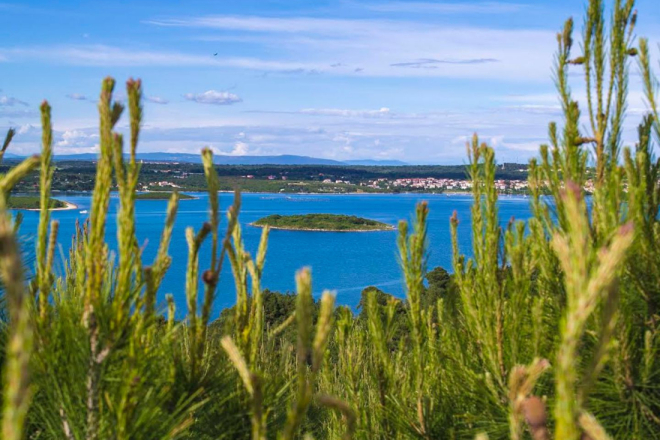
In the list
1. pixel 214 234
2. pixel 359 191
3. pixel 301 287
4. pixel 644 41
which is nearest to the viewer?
pixel 301 287

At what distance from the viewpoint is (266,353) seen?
302 centimetres

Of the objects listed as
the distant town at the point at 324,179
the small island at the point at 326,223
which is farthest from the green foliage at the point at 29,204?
the distant town at the point at 324,179

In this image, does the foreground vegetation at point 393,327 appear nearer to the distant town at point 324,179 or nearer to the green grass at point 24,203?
the green grass at point 24,203

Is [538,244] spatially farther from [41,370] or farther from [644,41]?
[41,370]

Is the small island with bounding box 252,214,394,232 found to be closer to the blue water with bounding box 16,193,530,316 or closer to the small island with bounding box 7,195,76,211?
the blue water with bounding box 16,193,530,316

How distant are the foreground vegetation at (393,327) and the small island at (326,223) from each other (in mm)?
89309

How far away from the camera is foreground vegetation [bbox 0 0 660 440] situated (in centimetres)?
147

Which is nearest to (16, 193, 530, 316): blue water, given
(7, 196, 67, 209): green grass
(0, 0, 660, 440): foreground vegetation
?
(7, 196, 67, 209): green grass

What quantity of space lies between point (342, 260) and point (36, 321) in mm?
68107

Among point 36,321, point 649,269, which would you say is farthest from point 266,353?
point 649,269

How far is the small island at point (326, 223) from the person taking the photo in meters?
94.6

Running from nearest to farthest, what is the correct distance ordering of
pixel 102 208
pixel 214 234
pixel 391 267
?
pixel 102 208, pixel 214 234, pixel 391 267

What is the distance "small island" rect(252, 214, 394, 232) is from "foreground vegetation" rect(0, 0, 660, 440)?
293 ft

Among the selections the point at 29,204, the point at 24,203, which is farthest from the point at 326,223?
the point at 29,204
